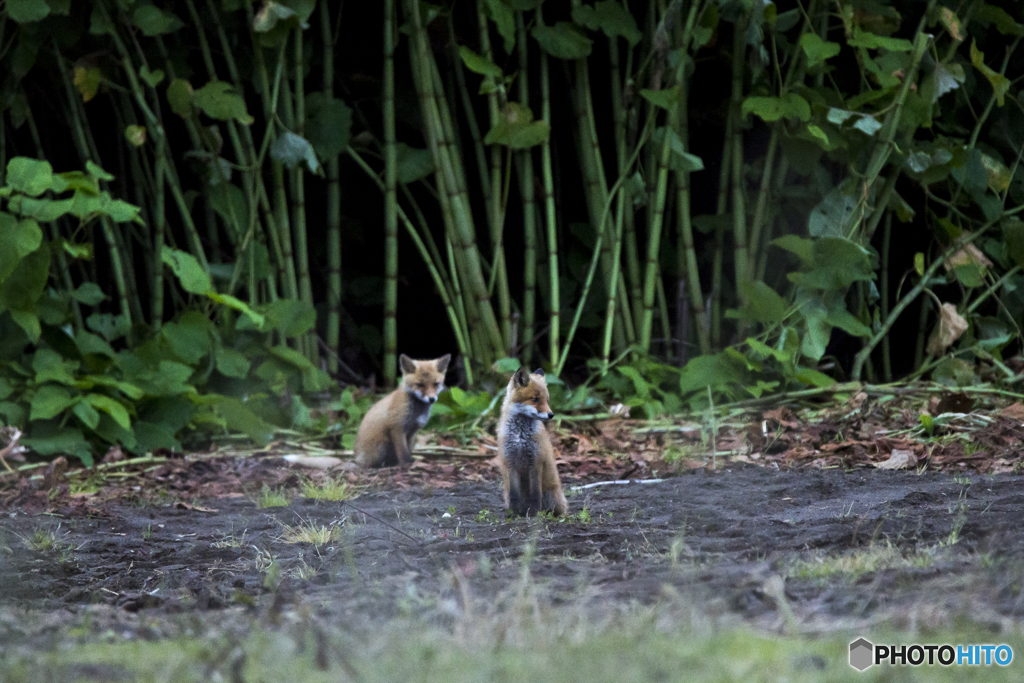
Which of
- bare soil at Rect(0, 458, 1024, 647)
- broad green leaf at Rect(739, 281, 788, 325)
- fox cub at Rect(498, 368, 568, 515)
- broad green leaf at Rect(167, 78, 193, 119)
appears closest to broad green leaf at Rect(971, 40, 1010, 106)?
broad green leaf at Rect(739, 281, 788, 325)

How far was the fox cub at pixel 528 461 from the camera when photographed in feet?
12.9

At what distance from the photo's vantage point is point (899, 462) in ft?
15.0

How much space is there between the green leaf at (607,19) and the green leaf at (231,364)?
3052mm

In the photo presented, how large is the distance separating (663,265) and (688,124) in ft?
3.52

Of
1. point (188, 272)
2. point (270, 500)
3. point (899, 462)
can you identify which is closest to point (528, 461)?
point (270, 500)

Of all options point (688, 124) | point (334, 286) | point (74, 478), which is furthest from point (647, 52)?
point (74, 478)

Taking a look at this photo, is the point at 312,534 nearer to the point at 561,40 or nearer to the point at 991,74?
the point at 561,40

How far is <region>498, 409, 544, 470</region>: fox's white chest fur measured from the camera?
395 cm

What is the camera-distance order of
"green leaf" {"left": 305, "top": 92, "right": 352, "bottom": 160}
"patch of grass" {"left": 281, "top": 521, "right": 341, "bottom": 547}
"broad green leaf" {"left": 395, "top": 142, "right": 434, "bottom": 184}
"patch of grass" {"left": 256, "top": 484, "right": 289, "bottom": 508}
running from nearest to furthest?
1. "patch of grass" {"left": 281, "top": 521, "right": 341, "bottom": 547}
2. "patch of grass" {"left": 256, "top": 484, "right": 289, "bottom": 508}
3. "green leaf" {"left": 305, "top": 92, "right": 352, "bottom": 160}
4. "broad green leaf" {"left": 395, "top": 142, "right": 434, "bottom": 184}

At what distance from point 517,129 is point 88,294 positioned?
2830mm

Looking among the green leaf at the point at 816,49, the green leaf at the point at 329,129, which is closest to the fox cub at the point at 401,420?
the green leaf at the point at 329,129

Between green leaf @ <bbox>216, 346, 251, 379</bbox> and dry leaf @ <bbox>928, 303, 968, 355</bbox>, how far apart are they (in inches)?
171

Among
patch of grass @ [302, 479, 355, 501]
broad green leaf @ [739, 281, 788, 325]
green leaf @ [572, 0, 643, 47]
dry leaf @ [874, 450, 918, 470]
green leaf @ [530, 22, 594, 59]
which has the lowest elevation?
dry leaf @ [874, 450, 918, 470]

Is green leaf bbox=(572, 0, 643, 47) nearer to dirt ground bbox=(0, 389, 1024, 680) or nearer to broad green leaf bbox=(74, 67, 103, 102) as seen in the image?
dirt ground bbox=(0, 389, 1024, 680)
